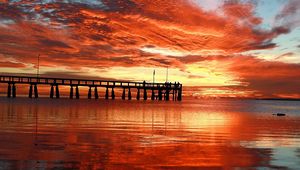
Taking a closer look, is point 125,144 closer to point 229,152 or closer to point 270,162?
point 229,152

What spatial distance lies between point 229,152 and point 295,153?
9.72ft

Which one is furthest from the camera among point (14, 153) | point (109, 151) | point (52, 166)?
point (109, 151)

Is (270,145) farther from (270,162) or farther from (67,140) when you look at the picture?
(67,140)

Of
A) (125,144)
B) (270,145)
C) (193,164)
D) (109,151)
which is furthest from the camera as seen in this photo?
(270,145)

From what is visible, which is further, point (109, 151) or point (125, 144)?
point (125, 144)

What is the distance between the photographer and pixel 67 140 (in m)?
20.1

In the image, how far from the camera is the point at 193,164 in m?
14.0

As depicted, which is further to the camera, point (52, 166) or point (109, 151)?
point (109, 151)

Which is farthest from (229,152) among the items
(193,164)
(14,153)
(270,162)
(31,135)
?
(31,135)

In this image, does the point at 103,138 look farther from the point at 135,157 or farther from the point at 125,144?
the point at 135,157

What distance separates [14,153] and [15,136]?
6129mm

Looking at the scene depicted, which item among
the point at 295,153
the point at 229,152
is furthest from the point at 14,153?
the point at 295,153

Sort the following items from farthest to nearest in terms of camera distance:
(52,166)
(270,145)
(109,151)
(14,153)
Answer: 1. (270,145)
2. (109,151)
3. (14,153)
4. (52,166)

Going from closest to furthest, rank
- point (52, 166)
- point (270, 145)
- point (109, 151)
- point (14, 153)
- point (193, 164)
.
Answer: point (52, 166) → point (193, 164) → point (14, 153) → point (109, 151) → point (270, 145)
